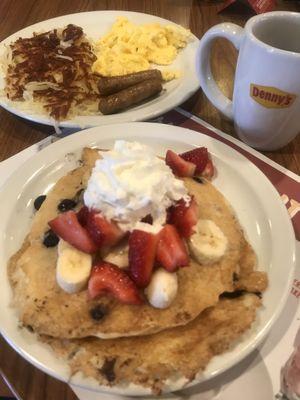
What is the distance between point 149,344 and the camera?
0.98m

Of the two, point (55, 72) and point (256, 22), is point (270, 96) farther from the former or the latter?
point (55, 72)

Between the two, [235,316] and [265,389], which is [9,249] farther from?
[265,389]

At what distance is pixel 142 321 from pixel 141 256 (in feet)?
0.50

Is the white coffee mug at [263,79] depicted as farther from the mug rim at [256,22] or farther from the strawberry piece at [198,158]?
the strawberry piece at [198,158]

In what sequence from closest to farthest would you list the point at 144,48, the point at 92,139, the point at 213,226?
1. the point at 213,226
2. the point at 92,139
3. the point at 144,48

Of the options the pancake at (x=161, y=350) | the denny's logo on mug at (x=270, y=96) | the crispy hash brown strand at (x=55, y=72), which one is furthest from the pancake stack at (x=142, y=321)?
the crispy hash brown strand at (x=55, y=72)

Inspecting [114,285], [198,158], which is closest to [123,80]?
[198,158]

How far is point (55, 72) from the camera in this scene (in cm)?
178

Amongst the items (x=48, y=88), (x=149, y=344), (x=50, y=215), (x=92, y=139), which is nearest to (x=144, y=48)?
(x=48, y=88)

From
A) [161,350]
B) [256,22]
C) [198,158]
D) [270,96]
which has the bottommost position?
[161,350]

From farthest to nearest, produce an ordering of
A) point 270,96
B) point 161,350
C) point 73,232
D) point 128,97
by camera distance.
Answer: point 128,97 < point 270,96 < point 73,232 < point 161,350

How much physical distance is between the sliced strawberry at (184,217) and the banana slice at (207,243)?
0.08ft

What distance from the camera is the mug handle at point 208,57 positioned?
53.6 inches

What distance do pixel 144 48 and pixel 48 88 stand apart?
489mm
